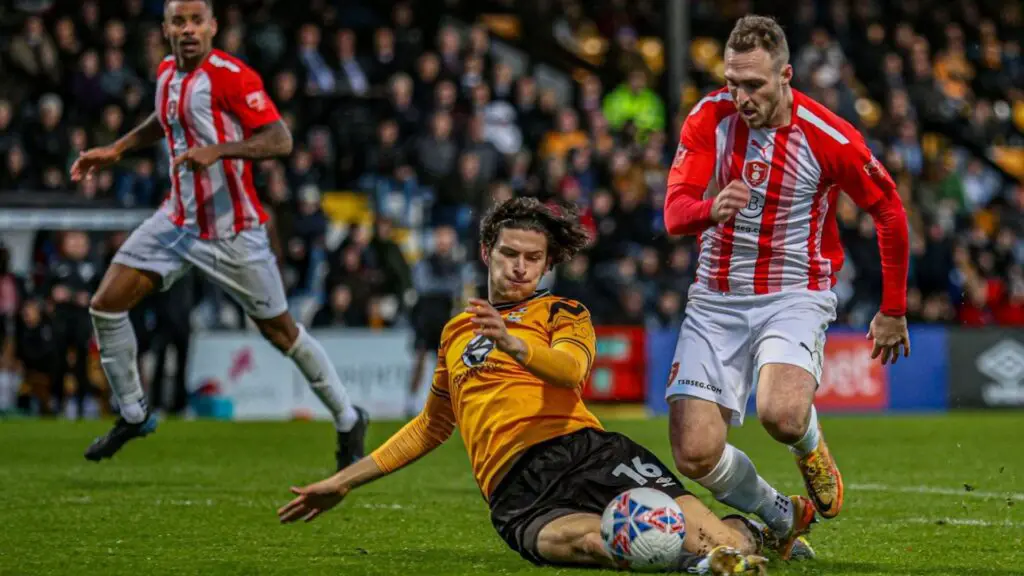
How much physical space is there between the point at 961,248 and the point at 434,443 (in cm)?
1458

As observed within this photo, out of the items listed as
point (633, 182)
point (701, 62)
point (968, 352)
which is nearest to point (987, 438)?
point (968, 352)

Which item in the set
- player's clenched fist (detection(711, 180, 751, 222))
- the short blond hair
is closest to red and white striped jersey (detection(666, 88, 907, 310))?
the short blond hair

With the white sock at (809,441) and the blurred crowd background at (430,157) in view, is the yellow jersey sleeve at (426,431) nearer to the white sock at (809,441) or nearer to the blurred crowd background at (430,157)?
the white sock at (809,441)

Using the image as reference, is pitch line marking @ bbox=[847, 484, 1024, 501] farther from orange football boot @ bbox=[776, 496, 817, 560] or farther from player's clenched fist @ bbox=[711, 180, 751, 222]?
player's clenched fist @ bbox=[711, 180, 751, 222]

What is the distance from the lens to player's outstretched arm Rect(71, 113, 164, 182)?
28.7 ft

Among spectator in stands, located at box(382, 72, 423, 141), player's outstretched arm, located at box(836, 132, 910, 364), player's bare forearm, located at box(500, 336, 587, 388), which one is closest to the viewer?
player's bare forearm, located at box(500, 336, 587, 388)

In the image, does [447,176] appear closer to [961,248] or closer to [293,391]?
[293,391]

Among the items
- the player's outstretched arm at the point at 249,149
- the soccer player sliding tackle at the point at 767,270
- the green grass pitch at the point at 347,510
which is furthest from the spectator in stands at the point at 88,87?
the soccer player sliding tackle at the point at 767,270

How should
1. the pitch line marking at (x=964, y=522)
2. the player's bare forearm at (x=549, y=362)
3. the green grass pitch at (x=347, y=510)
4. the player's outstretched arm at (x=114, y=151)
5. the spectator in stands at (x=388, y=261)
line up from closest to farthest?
the player's bare forearm at (x=549, y=362)
the green grass pitch at (x=347, y=510)
the pitch line marking at (x=964, y=522)
the player's outstretched arm at (x=114, y=151)
the spectator in stands at (x=388, y=261)

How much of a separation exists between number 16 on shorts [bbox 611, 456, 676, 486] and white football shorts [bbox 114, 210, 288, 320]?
12.6 feet

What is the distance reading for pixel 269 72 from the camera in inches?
719

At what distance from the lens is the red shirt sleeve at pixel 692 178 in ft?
19.8

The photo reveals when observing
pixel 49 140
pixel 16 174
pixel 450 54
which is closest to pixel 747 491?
pixel 16 174

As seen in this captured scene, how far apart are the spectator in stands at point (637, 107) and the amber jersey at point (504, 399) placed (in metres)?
14.7
